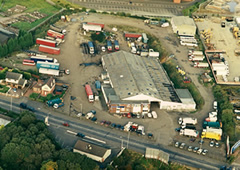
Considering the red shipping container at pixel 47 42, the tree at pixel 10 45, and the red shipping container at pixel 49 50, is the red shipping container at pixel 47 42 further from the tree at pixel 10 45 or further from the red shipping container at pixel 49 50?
the tree at pixel 10 45

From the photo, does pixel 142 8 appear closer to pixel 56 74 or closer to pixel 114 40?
pixel 114 40

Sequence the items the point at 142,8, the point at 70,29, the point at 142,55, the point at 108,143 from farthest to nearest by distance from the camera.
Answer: the point at 142,8 < the point at 70,29 < the point at 142,55 < the point at 108,143

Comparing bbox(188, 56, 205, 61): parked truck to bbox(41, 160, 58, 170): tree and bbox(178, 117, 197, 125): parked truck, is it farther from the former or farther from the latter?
bbox(41, 160, 58, 170): tree

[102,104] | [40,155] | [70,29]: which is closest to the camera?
[40,155]

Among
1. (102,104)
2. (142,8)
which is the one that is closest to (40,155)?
(102,104)

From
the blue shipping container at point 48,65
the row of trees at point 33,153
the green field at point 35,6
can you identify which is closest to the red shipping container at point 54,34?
the green field at point 35,6
